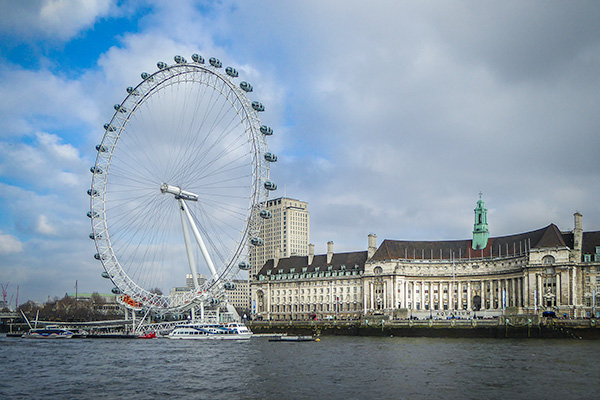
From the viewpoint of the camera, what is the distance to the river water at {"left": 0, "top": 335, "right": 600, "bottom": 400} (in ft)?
150

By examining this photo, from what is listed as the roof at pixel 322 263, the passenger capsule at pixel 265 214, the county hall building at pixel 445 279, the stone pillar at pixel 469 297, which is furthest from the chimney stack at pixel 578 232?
the passenger capsule at pixel 265 214

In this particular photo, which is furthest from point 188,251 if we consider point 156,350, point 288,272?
point 288,272

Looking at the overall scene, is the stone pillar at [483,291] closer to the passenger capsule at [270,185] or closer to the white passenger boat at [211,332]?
the white passenger boat at [211,332]

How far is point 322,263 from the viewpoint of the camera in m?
172

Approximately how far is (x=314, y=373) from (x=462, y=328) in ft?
203

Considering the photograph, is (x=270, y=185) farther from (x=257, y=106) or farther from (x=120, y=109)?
(x=120, y=109)

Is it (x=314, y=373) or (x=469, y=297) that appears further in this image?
(x=469, y=297)

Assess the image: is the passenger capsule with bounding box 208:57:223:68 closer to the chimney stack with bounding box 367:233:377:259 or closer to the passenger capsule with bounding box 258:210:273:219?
the passenger capsule with bounding box 258:210:273:219

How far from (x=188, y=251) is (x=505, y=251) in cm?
8142

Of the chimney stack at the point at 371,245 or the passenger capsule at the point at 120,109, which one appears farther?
the chimney stack at the point at 371,245

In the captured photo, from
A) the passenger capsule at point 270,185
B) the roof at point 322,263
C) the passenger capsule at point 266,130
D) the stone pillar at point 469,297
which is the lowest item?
the stone pillar at point 469,297

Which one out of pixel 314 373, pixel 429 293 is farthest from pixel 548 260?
pixel 314 373

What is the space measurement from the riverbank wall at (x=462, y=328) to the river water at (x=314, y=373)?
62.1 ft

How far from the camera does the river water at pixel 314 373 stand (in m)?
45.7
